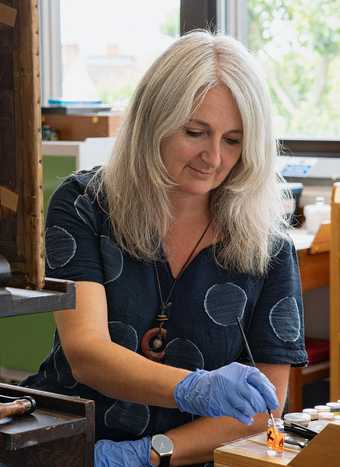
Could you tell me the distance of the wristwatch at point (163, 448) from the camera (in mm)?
1700

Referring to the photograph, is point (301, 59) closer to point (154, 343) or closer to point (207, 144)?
point (207, 144)

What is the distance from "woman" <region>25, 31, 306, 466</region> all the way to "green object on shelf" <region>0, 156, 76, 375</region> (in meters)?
1.60

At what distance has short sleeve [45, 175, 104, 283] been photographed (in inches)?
71.9

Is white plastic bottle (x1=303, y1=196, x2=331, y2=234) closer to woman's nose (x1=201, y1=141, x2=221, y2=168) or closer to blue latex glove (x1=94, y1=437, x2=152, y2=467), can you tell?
woman's nose (x1=201, y1=141, x2=221, y2=168)

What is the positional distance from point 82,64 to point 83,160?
1.09 metres

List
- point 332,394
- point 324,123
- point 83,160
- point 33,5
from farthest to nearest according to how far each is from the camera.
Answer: point 324,123, point 83,160, point 332,394, point 33,5

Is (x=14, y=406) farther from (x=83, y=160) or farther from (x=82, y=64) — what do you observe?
(x=82, y=64)

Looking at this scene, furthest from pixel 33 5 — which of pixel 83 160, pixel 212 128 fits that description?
pixel 83 160

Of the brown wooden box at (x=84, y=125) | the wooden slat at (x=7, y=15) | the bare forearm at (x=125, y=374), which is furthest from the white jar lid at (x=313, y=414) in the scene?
the brown wooden box at (x=84, y=125)

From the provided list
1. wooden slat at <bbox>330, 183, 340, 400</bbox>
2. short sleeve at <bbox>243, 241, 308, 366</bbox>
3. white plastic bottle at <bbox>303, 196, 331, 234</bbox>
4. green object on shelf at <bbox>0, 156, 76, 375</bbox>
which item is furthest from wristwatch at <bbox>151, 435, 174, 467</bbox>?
green object on shelf at <bbox>0, 156, 76, 375</bbox>

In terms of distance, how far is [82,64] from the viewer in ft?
14.7

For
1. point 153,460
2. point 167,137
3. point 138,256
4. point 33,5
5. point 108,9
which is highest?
point 108,9

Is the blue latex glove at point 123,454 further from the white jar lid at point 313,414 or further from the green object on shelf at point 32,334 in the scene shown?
the green object on shelf at point 32,334

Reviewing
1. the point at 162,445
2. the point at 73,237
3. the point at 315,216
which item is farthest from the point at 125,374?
the point at 315,216
